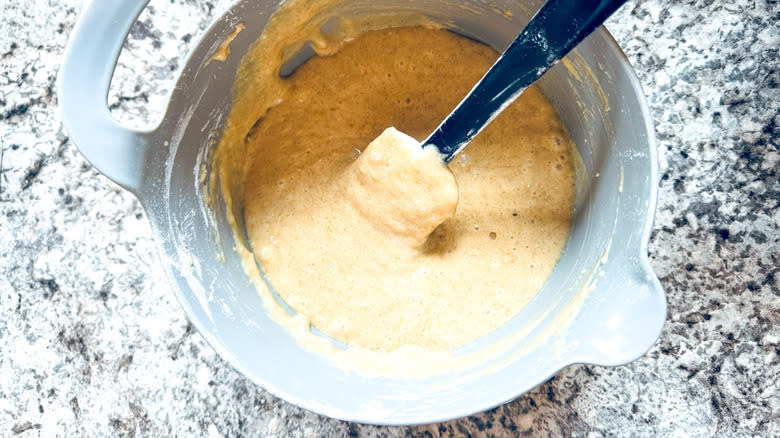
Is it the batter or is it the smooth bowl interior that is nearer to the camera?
the smooth bowl interior

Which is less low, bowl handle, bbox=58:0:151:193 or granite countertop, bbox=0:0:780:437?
bowl handle, bbox=58:0:151:193

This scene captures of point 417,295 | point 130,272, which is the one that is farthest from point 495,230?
point 130,272

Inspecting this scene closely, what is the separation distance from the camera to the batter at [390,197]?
1.25 metres

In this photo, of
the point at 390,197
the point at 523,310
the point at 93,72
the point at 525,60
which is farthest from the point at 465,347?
the point at 93,72

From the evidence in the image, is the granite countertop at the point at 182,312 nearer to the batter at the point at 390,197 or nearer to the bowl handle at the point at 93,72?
the batter at the point at 390,197

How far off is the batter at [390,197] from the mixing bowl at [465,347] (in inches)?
2.3

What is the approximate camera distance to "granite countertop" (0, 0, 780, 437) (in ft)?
3.96

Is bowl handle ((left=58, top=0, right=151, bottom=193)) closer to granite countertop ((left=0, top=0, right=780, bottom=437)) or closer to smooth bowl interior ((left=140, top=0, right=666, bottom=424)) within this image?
smooth bowl interior ((left=140, top=0, right=666, bottom=424))

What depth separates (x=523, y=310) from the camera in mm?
1233

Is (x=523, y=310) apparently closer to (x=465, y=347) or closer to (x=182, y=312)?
(x=465, y=347)

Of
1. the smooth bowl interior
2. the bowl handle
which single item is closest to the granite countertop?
the smooth bowl interior

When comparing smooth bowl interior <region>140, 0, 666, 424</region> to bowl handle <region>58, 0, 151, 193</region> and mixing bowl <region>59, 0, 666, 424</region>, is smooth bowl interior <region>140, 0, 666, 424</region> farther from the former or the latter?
bowl handle <region>58, 0, 151, 193</region>

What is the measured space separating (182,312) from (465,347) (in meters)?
0.62

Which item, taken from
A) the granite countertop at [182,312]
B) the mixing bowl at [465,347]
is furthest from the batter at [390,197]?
the granite countertop at [182,312]
